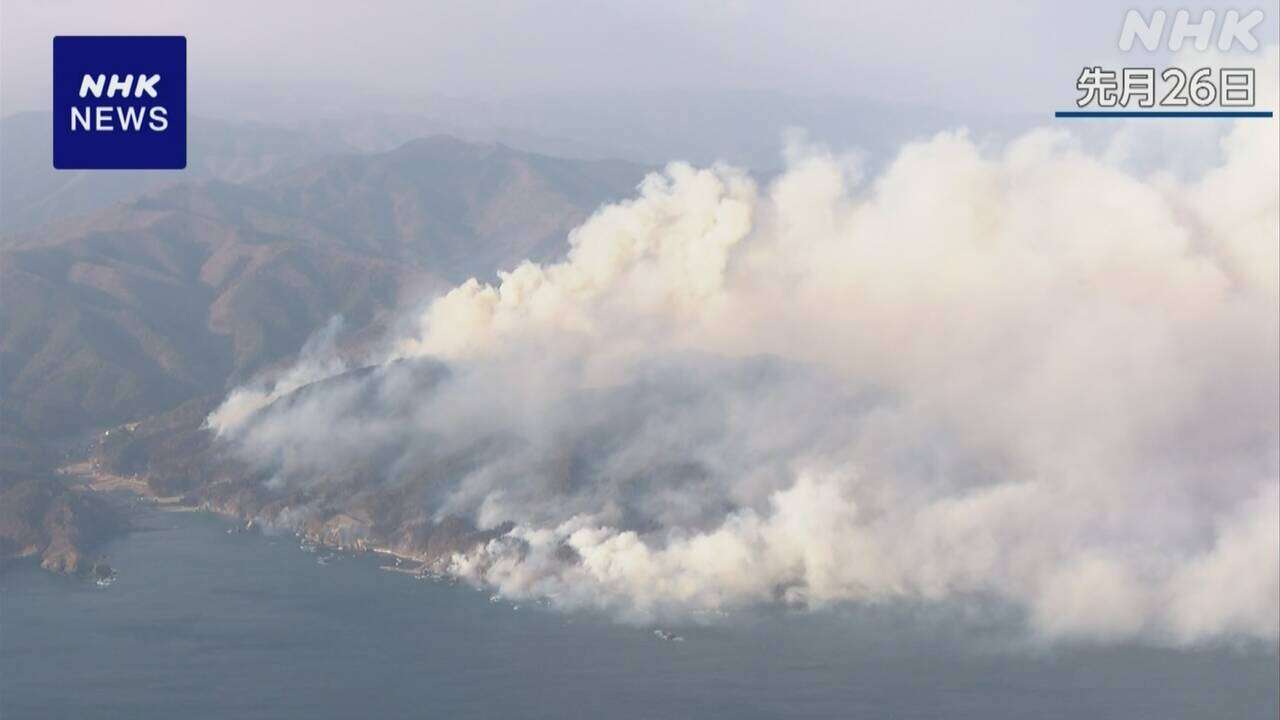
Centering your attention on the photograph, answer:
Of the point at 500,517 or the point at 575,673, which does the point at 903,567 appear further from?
the point at 500,517

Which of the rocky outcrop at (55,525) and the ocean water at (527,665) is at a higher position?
the rocky outcrop at (55,525)

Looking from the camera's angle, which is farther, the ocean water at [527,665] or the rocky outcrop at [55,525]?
the rocky outcrop at [55,525]

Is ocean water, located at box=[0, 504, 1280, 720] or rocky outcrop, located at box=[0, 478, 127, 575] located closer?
ocean water, located at box=[0, 504, 1280, 720]

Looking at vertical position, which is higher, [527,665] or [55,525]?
[55,525]

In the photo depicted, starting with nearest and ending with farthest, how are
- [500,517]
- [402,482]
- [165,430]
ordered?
[500,517], [402,482], [165,430]

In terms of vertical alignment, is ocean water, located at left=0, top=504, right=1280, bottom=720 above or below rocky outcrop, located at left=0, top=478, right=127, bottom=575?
below

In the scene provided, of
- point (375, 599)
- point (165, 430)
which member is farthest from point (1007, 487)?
point (165, 430)

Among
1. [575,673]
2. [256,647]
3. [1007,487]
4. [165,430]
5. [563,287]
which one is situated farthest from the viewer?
[165,430]

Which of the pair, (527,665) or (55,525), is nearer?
(527,665)
